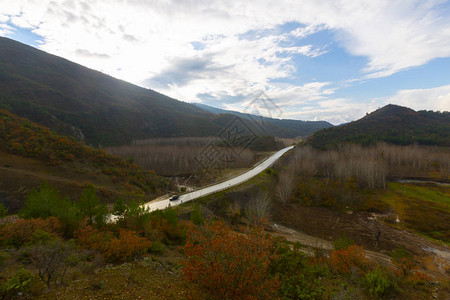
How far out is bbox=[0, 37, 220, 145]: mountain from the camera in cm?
8806

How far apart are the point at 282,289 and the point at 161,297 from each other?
610cm

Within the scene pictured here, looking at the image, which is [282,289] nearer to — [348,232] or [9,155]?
[348,232]

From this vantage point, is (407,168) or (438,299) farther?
(407,168)

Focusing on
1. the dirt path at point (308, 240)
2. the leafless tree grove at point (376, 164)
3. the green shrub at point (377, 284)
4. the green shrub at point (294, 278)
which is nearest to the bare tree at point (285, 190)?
the dirt path at point (308, 240)

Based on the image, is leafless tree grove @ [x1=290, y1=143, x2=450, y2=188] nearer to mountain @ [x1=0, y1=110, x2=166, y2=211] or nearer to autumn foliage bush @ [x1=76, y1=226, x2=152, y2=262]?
mountain @ [x1=0, y1=110, x2=166, y2=211]

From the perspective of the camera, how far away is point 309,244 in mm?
29734

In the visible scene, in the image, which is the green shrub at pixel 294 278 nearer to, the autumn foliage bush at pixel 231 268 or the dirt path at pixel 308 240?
the autumn foliage bush at pixel 231 268

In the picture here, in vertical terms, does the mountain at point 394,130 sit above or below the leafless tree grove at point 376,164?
above

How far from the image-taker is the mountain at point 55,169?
28.4 m

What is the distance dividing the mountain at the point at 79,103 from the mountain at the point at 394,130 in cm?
8812

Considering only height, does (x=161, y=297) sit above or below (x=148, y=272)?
above

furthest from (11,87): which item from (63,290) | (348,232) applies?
(348,232)

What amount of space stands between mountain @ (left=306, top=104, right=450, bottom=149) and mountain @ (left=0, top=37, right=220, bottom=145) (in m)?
88.1

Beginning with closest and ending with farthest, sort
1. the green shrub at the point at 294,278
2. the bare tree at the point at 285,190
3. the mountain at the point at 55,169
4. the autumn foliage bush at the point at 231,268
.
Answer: the autumn foliage bush at the point at 231,268 → the green shrub at the point at 294,278 → the mountain at the point at 55,169 → the bare tree at the point at 285,190
